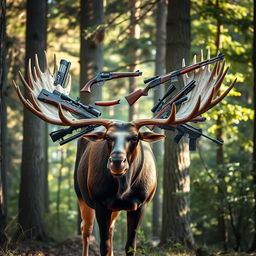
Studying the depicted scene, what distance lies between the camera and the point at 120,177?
701cm

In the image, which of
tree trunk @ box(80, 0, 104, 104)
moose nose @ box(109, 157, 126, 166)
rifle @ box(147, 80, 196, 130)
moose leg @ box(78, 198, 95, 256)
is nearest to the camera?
moose nose @ box(109, 157, 126, 166)

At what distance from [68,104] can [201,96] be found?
6.84ft

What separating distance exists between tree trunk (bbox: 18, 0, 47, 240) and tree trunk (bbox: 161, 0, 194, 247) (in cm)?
373

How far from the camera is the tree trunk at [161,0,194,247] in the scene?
12141 mm

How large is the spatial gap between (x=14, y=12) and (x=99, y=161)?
14.9 meters

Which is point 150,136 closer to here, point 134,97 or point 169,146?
point 134,97

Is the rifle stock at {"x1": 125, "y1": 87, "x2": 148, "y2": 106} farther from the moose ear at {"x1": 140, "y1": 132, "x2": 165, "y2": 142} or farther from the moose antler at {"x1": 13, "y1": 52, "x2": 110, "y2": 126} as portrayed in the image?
the moose ear at {"x1": 140, "y1": 132, "x2": 165, "y2": 142}

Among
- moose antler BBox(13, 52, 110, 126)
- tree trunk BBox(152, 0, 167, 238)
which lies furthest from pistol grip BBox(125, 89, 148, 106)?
tree trunk BBox(152, 0, 167, 238)

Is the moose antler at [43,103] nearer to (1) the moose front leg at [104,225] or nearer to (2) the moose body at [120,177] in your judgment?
(2) the moose body at [120,177]

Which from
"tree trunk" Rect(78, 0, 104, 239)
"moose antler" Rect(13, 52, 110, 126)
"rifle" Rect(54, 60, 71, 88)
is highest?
"tree trunk" Rect(78, 0, 104, 239)

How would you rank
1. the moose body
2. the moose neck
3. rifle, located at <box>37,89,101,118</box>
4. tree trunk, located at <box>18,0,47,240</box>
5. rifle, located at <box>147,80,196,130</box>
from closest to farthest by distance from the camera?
the moose body < the moose neck < rifle, located at <box>147,80,196,130</box> < rifle, located at <box>37,89,101,118</box> < tree trunk, located at <box>18,0,47,240</box>

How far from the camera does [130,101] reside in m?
8.30

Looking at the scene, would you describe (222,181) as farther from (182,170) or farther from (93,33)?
(93,33)

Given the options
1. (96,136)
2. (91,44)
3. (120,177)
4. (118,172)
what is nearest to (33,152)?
(91,44)
